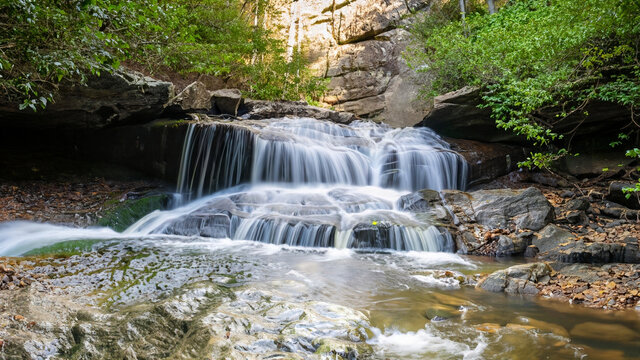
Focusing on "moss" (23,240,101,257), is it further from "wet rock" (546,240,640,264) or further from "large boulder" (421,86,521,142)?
"large boulder" (421,86,521,142)

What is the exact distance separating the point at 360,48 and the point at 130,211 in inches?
690

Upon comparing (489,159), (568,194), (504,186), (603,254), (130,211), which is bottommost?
(130,211)

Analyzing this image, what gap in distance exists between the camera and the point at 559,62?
877 centimetres

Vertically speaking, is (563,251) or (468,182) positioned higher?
(468,182)

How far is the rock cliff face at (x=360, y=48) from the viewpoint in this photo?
20156mm

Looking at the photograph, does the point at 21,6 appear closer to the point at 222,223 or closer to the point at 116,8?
the point at 116,8

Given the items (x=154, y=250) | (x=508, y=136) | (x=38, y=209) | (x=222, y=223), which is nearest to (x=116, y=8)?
(x=154, y=250)

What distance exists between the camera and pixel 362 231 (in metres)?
7.59

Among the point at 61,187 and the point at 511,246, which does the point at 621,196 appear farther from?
the point at 61,187

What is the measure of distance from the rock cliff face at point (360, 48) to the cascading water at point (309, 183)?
5916 mm

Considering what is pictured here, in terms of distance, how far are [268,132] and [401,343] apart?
31.2ft

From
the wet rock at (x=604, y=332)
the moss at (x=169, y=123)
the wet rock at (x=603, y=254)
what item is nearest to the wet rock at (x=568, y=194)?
the wet rock at (x=603, y=254)

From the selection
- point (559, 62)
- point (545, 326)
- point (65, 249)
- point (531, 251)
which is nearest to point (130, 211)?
point (65, 249)

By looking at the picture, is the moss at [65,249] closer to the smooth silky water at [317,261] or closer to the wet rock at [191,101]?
the smooth silky water at [317,261]
